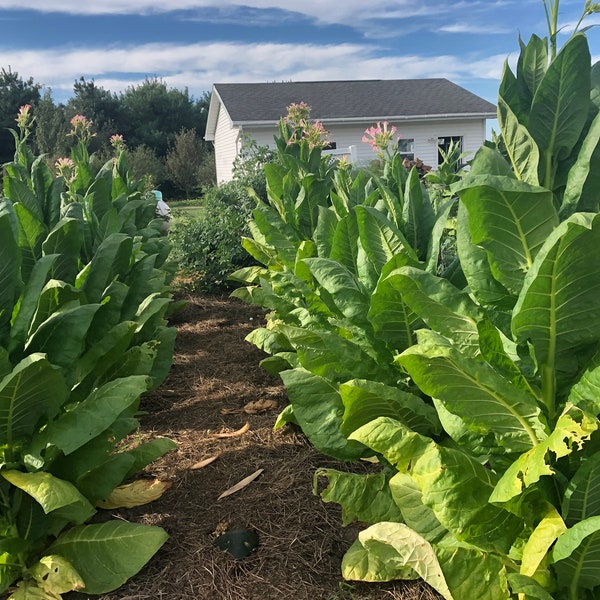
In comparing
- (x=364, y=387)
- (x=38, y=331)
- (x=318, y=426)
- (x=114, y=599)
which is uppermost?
(x=38, y=331)

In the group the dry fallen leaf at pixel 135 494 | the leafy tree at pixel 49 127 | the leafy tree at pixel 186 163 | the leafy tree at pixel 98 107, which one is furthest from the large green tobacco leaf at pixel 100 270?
the leafy tree at pixel 98 107

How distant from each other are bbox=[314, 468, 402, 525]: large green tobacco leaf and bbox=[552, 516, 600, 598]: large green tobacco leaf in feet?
2.21

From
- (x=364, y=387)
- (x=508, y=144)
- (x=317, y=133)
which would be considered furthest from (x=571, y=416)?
(x=317, y=133)

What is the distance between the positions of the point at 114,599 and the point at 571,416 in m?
1.81

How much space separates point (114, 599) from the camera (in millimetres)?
2334

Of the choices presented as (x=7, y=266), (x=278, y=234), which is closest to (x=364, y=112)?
(x=278, y=234)

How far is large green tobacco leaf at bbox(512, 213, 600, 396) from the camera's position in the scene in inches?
59.8

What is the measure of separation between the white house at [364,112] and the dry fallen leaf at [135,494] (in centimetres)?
2176

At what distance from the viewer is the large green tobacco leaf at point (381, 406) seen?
210 centimetres

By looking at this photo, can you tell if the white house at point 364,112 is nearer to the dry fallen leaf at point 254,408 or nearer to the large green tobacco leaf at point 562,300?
the dry fallen leaf at point 254,408

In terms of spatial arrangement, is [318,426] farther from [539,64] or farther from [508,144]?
[539,64]

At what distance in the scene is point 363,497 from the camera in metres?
2.38

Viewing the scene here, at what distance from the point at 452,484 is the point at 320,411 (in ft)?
2.81

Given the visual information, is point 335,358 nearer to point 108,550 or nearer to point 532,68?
point 108,550
